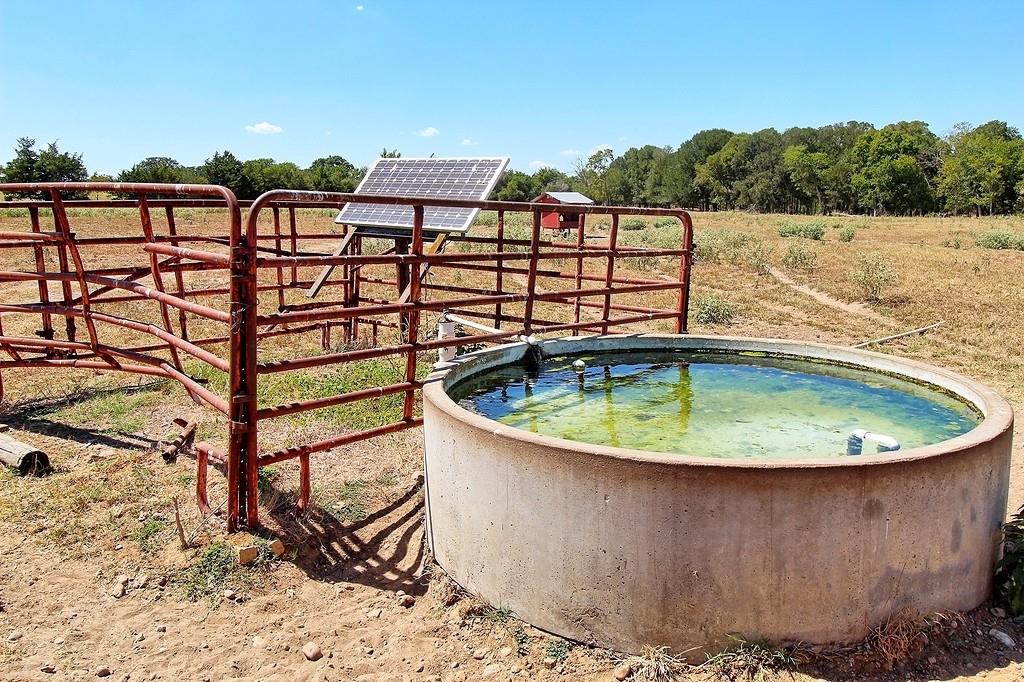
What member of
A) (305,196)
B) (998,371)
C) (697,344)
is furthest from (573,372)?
(998,371)

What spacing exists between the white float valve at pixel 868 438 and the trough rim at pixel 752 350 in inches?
8.0

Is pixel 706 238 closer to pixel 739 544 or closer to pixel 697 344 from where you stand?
pixel 697 344

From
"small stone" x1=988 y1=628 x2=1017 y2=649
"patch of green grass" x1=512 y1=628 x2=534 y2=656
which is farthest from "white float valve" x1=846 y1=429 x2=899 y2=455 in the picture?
"patch of green grass" x1=512 y1=628 x2=534 y2=656

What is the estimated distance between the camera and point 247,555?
405 centimetres

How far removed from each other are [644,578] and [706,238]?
82.7 feet

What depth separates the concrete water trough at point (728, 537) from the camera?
125 inches

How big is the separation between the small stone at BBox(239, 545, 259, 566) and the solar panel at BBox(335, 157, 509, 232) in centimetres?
484

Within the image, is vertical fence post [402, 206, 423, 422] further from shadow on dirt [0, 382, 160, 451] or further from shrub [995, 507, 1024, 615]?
shrub [995, 507, 1024, 615]

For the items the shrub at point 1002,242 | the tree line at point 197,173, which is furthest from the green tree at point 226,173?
the shrub at point 1002,242

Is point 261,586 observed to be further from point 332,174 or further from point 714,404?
point 332,174

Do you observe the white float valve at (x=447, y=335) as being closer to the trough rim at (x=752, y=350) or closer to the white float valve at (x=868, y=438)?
the trough rim at (x=752, y=350)

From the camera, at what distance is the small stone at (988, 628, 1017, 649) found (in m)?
3.48

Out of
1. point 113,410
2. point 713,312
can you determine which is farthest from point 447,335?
point 713,312

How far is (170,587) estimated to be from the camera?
3.88 m
